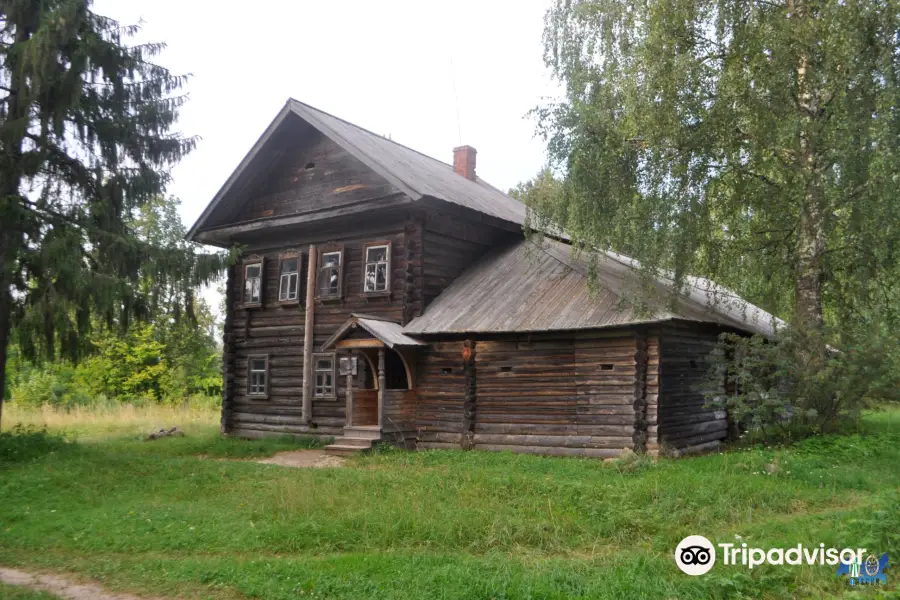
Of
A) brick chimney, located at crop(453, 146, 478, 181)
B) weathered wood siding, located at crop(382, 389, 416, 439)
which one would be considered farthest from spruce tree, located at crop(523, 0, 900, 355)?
brick chimney, located at crop(453, 146, 478, 181)

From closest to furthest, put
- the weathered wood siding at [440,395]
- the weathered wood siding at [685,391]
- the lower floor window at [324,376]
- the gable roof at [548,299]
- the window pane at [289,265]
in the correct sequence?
the gable roof at [548,299] → the weathered wood siding at [685,391] → the weathered wood siding at [440,395] → the lower floor window at [324,376] → the window pane at [289,265]

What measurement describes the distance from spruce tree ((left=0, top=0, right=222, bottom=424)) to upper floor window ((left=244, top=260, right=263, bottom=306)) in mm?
4895

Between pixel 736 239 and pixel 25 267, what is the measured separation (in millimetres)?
13835

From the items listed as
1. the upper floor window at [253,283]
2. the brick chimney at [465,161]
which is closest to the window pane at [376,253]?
the upper floor window at [253,283]

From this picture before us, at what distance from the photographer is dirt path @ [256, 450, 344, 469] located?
1410cm

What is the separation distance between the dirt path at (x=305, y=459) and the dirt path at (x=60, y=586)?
6831 millimetres

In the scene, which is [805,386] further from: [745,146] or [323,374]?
[323,374]

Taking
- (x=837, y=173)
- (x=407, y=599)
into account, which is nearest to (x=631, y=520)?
(x=407, y=599)

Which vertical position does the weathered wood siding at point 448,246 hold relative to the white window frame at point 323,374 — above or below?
above

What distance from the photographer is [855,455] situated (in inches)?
491

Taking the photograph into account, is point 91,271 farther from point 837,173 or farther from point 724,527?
point 837,173

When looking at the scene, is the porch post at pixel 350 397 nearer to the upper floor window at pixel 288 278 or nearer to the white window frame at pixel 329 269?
the white window frame at pixel 329 269

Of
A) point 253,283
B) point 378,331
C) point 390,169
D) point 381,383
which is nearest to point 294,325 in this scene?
point 253,283

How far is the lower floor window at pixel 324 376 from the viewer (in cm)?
1792
